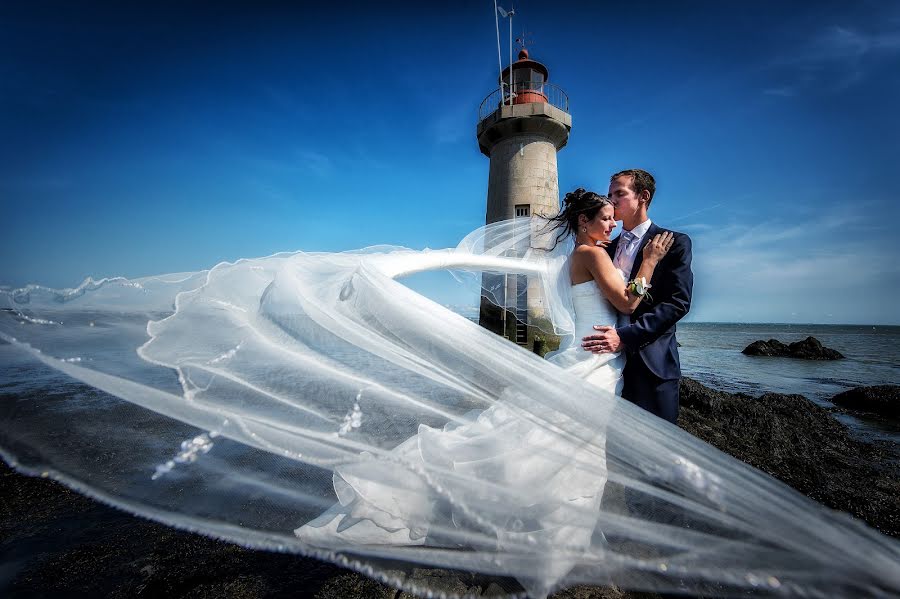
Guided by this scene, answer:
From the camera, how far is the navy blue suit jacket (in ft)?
7.63

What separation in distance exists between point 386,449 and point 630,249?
2.07m

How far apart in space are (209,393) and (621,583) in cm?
190

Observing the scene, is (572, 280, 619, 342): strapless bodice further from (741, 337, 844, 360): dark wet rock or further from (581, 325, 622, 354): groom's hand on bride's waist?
(741, 337, 844, 360): dark wet rock

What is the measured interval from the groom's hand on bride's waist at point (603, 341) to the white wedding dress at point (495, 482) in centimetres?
58

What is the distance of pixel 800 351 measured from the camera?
22.0 m

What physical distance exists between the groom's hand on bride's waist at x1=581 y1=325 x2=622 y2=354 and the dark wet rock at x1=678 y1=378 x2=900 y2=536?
3642 mm

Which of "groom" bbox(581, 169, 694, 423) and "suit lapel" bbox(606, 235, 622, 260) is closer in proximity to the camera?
"groom" bbox(581, 169, 694, 423)

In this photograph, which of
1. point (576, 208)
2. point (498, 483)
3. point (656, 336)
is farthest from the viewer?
point (576, 208)

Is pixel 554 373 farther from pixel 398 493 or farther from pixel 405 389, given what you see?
pixel 398 493

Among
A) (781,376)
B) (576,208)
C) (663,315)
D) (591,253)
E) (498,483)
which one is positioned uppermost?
(576,208)

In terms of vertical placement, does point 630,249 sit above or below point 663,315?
above

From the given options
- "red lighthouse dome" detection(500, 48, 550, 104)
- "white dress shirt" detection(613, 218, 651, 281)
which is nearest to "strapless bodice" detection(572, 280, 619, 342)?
"white dress shirt" detection(613, 218, 651, 281)

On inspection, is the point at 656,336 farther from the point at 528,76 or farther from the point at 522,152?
the point at 528,76

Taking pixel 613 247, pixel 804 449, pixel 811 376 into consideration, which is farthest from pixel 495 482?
pixel 811 376
